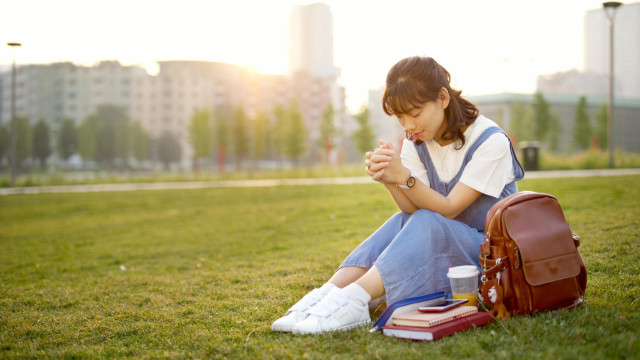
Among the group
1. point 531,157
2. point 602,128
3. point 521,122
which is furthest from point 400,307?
point 602,128

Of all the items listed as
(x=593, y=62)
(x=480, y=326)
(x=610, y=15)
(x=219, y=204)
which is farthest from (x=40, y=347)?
(x=593, y=62)

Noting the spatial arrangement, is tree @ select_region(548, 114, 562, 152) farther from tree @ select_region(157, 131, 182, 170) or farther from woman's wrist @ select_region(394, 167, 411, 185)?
tree @ select_region(157, 131, 182, 170)

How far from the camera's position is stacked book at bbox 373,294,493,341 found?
233cm

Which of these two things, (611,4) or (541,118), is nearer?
(611,4)

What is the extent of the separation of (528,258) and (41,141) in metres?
66.9

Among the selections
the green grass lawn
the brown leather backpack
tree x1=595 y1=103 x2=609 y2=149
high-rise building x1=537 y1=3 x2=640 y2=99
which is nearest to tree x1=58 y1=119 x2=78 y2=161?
high-rise building x1=537 y1=3 x2=640 y2=99

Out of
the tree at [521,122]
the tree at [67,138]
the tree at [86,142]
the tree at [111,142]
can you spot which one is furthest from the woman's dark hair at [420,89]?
the tree at [67,138]

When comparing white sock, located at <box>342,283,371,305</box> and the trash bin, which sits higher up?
the trash bin

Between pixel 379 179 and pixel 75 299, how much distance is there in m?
2.87

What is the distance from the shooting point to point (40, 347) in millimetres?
2902

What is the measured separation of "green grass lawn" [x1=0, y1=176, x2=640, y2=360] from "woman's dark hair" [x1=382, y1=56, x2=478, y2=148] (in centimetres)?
106

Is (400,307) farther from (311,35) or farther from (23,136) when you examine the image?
(311,35)

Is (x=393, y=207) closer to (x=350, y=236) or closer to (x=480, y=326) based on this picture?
(x=350, y=236)

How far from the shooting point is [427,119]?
8.96 feet
